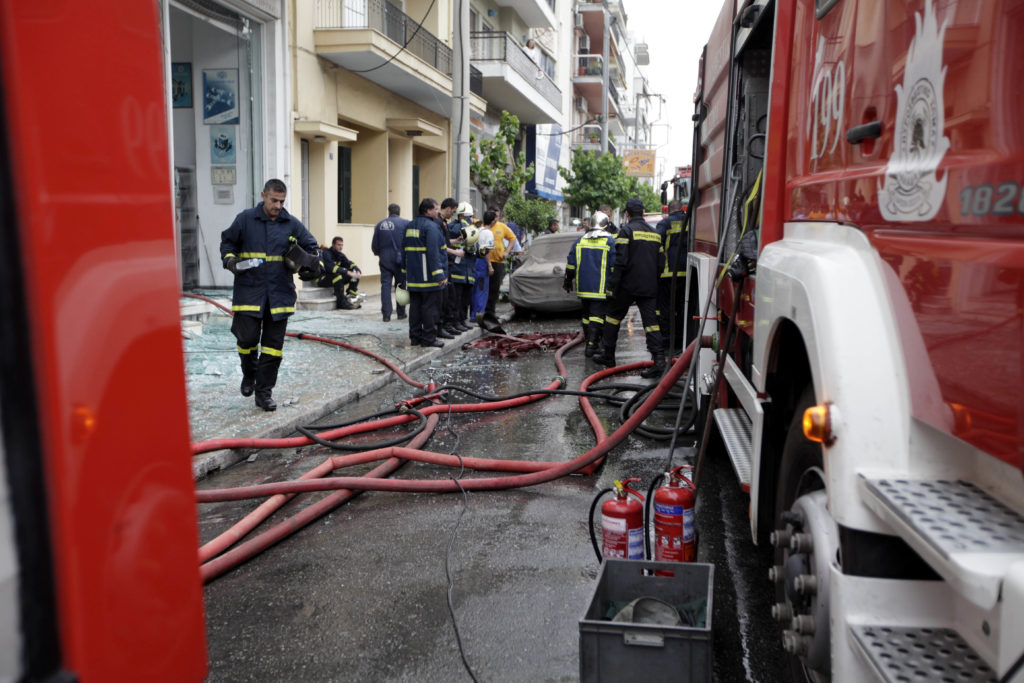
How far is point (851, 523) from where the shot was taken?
6.24 ft

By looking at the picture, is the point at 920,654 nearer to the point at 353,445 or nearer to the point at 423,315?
the point at 353,445

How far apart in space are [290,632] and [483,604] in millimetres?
754

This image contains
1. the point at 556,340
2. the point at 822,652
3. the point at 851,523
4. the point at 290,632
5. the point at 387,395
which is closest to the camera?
the point at 851,523

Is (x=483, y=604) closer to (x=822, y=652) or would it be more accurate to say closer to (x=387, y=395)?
(x=822, y=652)

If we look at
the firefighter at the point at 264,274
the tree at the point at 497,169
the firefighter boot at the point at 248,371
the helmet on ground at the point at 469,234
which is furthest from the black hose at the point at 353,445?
the tree at the point at 497,169

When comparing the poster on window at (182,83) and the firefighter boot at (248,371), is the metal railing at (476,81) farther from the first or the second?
the firefighter boot at (248,371)

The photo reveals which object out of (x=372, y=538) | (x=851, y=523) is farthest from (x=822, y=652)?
(x=372, y=538)

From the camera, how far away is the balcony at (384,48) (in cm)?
1548

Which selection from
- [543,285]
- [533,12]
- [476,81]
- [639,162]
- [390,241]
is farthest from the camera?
[639,162]

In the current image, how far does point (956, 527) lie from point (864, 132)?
1142mm

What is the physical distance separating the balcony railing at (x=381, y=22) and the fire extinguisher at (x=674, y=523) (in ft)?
46.1

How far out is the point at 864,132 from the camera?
2.30m

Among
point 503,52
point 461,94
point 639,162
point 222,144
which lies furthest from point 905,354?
point 639,162

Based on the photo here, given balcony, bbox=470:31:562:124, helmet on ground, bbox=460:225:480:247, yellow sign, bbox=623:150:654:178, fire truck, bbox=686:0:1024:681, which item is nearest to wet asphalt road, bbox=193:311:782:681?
fire truck, bbox=686:0:1024:681
